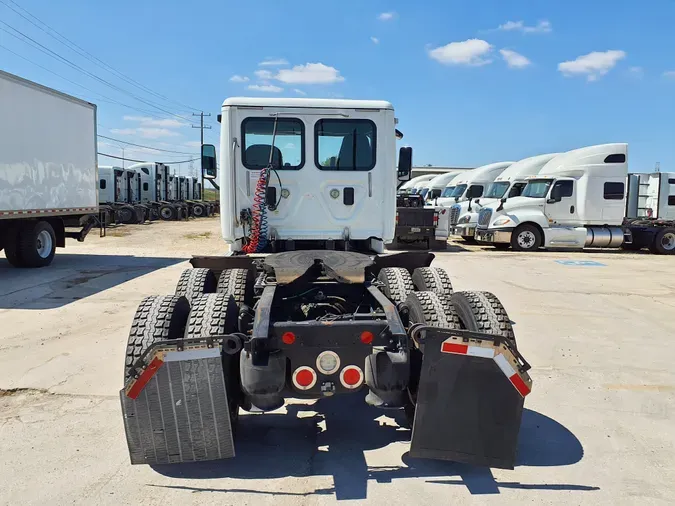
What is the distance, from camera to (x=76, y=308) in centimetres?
786

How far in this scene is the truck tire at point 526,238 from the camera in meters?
17.7

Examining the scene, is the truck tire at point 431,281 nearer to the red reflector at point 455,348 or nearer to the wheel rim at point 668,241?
the red reflector at point 455,348

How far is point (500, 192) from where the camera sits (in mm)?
20047

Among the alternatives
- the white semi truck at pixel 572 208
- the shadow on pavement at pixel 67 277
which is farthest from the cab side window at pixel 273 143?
the white semi truck at pixel 572 208

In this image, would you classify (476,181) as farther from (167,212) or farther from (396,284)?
(396,284)

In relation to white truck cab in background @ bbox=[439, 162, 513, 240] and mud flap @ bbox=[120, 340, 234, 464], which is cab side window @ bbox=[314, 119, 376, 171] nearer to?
mud flap @ bbox=[120, 340, 234, 464]

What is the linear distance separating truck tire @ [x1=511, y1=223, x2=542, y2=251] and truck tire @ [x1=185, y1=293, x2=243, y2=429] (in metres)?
15.6

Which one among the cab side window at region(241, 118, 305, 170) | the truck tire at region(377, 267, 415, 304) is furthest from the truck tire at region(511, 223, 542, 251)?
the truck tire at region(377, 267, 415, 304)

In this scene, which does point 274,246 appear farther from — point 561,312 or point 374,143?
point 561,312

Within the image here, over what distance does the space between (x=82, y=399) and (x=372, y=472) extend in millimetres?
2553

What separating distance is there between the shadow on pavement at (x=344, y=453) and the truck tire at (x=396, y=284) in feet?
A: 3.08

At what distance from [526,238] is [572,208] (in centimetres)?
175

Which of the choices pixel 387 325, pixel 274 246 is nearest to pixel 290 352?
pixel 387 325

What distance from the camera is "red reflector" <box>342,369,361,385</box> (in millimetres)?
3166
